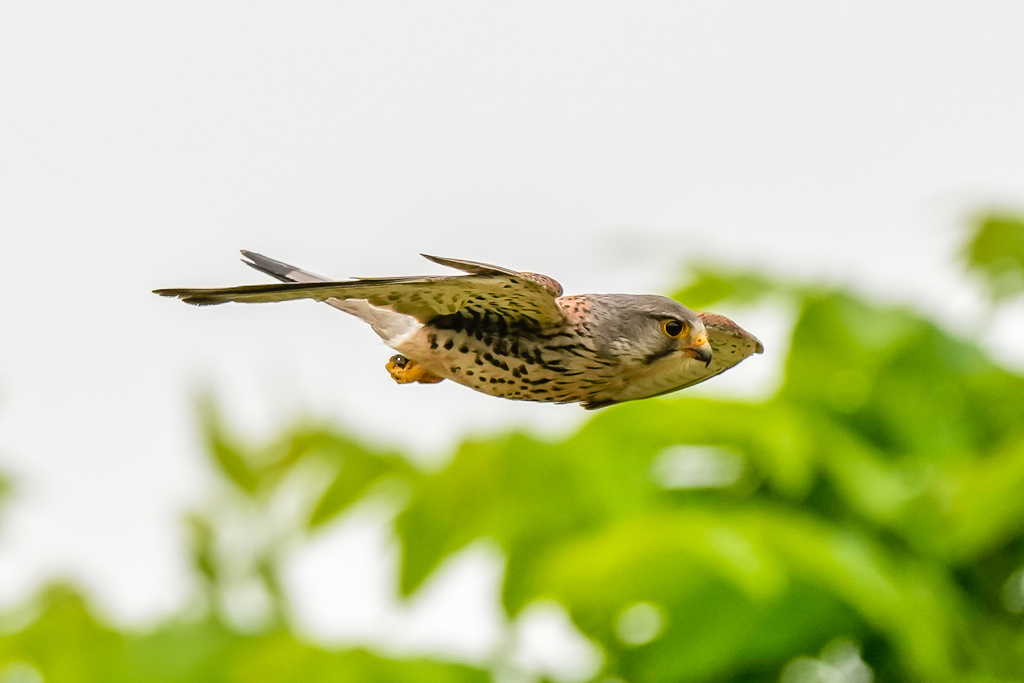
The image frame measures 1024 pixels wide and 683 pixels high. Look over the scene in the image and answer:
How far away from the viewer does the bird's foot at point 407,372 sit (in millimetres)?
874

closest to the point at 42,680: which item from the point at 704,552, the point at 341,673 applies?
the point at 341,673

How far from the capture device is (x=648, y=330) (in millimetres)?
883

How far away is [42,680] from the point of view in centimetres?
386

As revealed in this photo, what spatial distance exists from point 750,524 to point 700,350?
2831 mm

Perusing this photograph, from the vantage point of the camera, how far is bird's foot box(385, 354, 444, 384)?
2.87 feet

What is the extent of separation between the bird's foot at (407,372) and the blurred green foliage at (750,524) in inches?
94.8

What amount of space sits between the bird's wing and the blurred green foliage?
8.05 feet

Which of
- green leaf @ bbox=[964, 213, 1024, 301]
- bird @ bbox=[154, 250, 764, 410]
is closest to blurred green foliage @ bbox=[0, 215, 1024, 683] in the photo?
green leaf @ bbox=[964, 213, 1024, 301]

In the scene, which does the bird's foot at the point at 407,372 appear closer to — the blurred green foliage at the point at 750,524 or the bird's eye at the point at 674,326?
the bird's eye at the point at 674,326

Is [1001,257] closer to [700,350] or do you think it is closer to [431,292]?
[700,350]

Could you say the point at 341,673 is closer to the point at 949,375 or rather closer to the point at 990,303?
the point at 949,375

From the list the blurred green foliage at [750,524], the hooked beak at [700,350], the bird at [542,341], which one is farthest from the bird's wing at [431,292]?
the blurred green foliage at [750,524]

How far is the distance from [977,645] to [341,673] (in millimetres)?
2117

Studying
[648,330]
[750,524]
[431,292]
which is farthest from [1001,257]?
[431,292]
